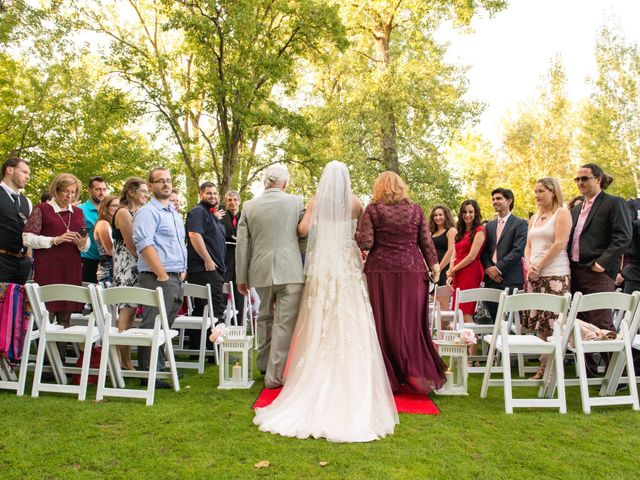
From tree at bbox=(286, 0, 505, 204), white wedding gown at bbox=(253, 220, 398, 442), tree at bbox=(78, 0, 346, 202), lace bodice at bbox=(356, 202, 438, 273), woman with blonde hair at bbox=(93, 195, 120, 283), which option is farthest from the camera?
tree at bbox=(286, 0, 505, 204)

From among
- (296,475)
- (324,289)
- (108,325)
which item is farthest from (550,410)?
(108,325)

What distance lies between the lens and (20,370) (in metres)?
5.03

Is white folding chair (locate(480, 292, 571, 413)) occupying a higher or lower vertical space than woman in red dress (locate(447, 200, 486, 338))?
lower

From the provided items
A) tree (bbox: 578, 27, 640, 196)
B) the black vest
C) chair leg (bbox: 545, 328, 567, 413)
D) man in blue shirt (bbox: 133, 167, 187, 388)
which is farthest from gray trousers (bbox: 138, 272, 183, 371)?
tree (bbox: 578, 27, 640, 196)

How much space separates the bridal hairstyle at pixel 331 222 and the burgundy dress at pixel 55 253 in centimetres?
252

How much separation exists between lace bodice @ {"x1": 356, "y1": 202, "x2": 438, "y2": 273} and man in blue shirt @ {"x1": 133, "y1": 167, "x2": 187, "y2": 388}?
1865 millimetres

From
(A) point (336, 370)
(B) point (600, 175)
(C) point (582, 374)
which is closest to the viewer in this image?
(A) point (336, 370)

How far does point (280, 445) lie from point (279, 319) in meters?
1.93

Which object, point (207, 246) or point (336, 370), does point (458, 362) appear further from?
point (207, 246)

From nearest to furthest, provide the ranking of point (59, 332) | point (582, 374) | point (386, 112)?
1. point (582, 374)
2. point (59, 332)
3. point (386, 112)

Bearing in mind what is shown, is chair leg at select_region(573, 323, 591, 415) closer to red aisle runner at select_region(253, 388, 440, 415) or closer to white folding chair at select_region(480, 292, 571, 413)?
white folding chair at select_region(480, 292, 571, 413)

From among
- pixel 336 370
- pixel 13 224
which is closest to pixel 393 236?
pixel 336 370

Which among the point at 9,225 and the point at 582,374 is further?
the point at 9,225

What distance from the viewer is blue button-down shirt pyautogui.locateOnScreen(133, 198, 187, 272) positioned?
5320 millimetres
